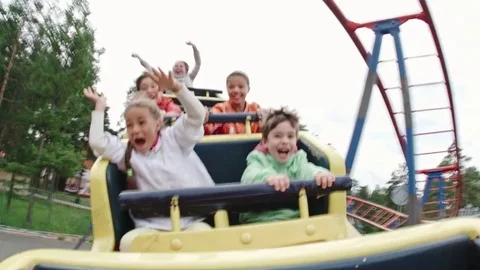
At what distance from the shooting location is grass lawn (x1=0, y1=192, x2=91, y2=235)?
15.3m

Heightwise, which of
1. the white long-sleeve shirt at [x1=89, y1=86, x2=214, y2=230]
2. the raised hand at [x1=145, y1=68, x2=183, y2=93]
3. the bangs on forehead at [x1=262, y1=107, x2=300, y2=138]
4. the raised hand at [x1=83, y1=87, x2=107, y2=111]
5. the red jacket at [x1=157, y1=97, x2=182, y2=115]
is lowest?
the white long-sleeve shirt at [x1=89, y1=86, x2=214, y2=230]

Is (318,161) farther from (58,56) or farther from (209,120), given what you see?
(58,56)

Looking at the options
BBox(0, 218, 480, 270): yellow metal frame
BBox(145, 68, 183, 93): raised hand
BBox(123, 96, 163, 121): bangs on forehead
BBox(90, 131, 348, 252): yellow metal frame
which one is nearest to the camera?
BBox(0, 218, 480, 270): yellow metal frame

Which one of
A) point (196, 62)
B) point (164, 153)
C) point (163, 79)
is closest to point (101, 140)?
point (164, 153)

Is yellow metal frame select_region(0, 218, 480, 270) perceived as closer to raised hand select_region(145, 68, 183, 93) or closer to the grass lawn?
raised hand select_region(145, 68, 183, 93)

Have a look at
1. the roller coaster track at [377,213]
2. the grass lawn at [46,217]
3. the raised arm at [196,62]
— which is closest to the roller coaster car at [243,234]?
the raised arm at [196,62]

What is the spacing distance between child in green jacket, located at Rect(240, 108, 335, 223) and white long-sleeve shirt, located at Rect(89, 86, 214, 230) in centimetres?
25

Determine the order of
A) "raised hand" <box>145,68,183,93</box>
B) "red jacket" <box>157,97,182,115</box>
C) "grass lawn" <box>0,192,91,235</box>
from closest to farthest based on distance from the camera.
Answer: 1. "raised hand" <box>145,68,183,93</box>
2. "red jacket" <box>157,97,182,115</box>
3. "grass lawn" <box>0,192,91,235</box>

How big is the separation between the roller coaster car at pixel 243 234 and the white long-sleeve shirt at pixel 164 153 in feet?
0.23

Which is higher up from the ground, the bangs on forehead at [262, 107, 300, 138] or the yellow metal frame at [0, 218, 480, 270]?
the bangs on forehead at [262, 107, 300, 138]

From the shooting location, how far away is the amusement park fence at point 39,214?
15.4 meters

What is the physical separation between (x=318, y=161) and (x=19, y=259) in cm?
169

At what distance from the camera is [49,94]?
17359mm

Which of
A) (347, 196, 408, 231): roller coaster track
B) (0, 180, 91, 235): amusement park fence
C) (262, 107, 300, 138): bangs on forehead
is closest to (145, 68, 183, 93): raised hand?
(262, 107, 300, 138): bangs on forehead
